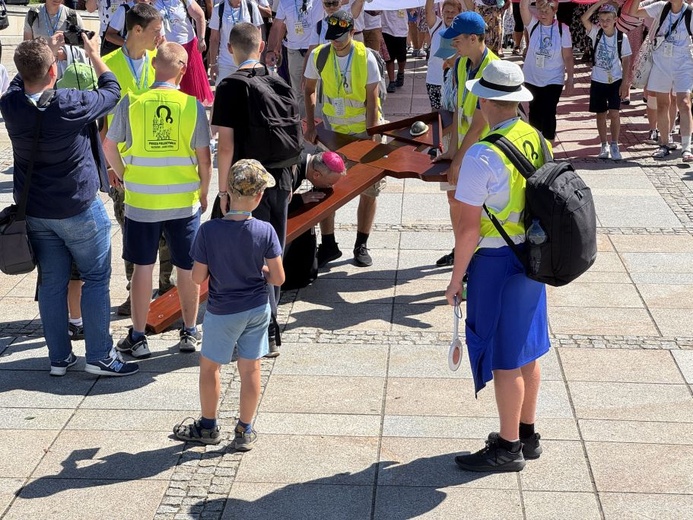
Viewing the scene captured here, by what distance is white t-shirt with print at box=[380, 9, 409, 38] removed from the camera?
15648mm

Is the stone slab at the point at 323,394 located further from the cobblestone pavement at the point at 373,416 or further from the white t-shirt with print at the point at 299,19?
the white t-shirt with print at the point at 299,19

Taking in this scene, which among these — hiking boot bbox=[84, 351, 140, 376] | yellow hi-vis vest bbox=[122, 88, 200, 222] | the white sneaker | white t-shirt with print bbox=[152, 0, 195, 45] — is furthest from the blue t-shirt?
the white sneaker

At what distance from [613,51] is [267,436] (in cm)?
759

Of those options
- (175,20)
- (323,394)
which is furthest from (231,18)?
(323,394)

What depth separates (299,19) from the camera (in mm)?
12398

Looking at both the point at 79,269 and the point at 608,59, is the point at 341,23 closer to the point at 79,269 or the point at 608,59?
the point at 79,269

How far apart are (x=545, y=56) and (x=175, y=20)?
3.86 m

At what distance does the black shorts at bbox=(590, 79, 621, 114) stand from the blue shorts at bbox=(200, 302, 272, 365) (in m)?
7.47

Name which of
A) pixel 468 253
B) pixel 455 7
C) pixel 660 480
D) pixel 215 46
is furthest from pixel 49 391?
pixel 215 46

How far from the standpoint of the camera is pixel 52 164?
231 inches

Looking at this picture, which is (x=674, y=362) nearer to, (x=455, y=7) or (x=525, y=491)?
(x=525, y=491)

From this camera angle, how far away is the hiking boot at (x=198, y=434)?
5.42 metres

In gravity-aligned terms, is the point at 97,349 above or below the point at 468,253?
below

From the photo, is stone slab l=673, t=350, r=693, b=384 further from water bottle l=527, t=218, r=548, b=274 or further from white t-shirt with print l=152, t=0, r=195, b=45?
white t-shirt with print l=152, t=0, r=195, b=45
